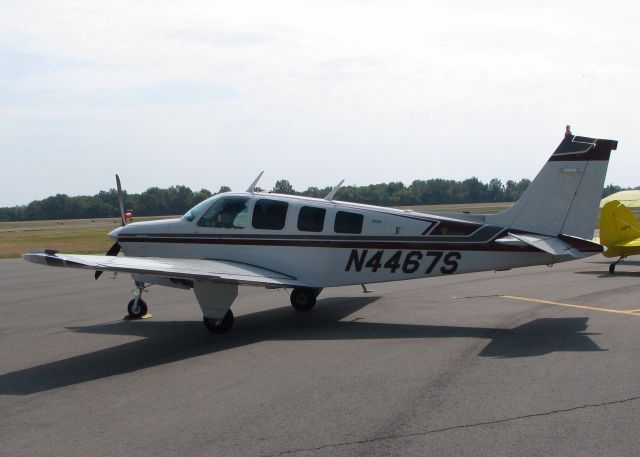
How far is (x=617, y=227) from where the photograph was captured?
18.5m

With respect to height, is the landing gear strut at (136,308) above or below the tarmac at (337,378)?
above

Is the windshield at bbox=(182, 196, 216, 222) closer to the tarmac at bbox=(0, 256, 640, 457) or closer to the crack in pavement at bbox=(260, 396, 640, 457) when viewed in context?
the tarmac at bbox=(0, 256, 640, 457)

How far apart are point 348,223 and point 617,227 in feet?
32.9

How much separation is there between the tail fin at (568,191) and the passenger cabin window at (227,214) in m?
4.80

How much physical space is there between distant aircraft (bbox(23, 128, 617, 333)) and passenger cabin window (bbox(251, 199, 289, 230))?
0.06ft

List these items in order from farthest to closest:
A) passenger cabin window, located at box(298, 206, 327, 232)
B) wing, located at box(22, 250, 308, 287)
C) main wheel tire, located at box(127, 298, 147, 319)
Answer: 1. main wheel tire, located at box(127, 298, 147, 319)
2. passenger cabin window, located at box(298, 206, 327, 232)
3. wing, located at box(22, 250, 308, 287)

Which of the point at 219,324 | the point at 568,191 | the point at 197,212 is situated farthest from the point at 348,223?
the point at 568,191

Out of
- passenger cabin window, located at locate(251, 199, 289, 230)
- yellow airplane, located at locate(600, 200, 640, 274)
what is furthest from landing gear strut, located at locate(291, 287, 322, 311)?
yellow airplane, located at locate(600, 200, 640, 274)

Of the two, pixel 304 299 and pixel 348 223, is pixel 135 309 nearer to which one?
pixel 304 299

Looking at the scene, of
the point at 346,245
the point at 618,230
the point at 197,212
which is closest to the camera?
the point at 346,245

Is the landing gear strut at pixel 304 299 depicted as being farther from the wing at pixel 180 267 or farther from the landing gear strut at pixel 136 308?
the landing gear strut at pixel 136 308

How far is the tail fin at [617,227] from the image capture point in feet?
60.6

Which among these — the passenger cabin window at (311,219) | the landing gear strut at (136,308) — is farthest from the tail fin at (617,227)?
the landing gear strut at (136,308)

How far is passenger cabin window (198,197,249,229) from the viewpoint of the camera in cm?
1250
